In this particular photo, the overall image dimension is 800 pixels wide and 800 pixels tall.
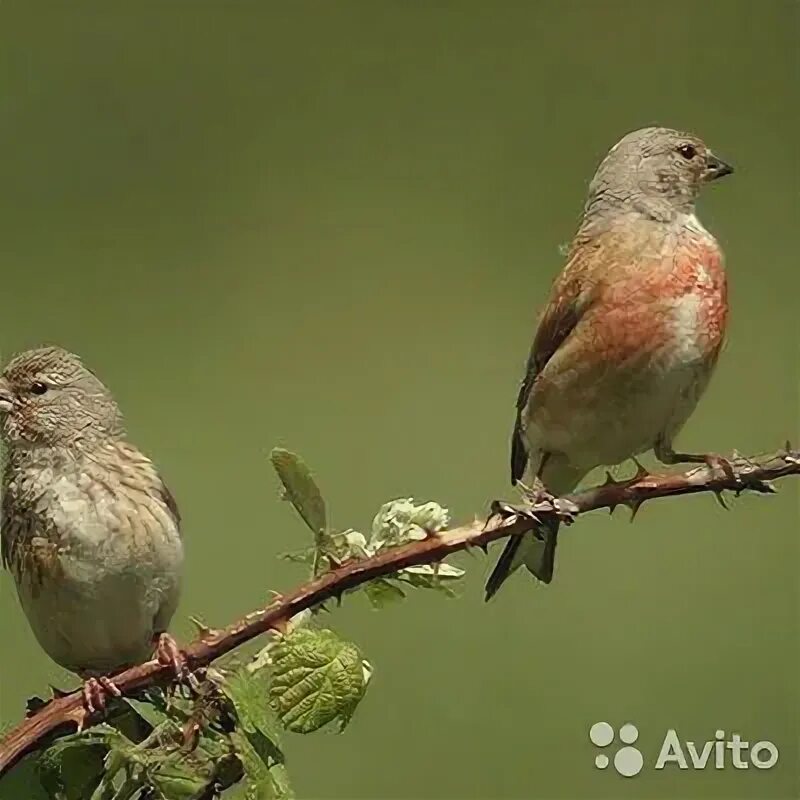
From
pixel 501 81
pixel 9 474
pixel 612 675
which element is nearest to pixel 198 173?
pixel 501 81

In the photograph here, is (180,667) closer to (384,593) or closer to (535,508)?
(384,593)

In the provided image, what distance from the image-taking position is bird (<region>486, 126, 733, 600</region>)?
1.24 meters

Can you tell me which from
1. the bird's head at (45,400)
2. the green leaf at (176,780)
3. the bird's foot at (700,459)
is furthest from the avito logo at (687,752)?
the green leaf at (176,780)

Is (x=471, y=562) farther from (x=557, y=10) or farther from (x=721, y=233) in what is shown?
(x=557, y=10)

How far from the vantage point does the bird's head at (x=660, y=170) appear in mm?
1329

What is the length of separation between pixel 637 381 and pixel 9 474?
578 millimetres

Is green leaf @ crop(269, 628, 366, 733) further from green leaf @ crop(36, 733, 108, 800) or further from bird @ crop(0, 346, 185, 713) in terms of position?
bird @ crop(0, 346, 185, 713)

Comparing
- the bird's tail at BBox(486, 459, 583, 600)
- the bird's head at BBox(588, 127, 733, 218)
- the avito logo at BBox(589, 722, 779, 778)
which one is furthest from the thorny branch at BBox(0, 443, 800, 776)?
the avito logo at BBox(589, 722, 779, 778)

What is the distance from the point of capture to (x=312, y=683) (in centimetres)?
72

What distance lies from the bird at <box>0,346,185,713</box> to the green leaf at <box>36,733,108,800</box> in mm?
300

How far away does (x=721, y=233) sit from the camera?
186 centimetres

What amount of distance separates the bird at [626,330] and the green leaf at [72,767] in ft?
1.66

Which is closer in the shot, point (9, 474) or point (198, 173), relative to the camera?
point (9, 474)

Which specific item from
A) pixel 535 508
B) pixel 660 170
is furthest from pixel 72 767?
pixel 660 170
